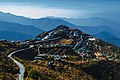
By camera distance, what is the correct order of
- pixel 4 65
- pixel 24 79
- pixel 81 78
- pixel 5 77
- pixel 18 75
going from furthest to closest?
pixel 81 78 → pixel 4 65 → pixel 18 75 → pixel 24 79 → pixel 5 77

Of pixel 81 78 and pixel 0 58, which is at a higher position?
pixel 0 58

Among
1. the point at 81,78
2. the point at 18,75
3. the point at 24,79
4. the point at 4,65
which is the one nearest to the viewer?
the point at 24,79

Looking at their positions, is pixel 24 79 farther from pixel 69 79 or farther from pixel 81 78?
pixel 81 78

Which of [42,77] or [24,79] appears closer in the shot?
[24,79]

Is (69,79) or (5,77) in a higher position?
(5,77)

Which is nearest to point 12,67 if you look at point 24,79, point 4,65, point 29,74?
point 4,65

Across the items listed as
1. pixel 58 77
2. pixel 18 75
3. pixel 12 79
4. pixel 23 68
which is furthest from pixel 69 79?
pixel 12 79

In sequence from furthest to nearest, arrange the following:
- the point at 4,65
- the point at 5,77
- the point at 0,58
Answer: the point at 0,58, the point at 4,65, the point at 5,77

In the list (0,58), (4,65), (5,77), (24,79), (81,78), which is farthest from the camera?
(81,78)

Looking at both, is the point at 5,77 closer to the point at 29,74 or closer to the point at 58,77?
Answer: the point at 29,74
